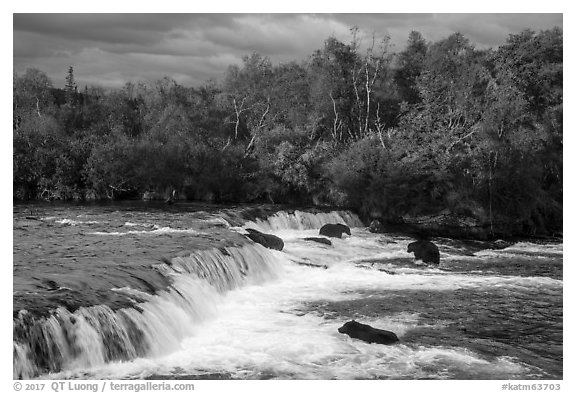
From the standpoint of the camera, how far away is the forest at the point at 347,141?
34375 millimetres

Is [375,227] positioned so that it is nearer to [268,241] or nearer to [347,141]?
[268,241]

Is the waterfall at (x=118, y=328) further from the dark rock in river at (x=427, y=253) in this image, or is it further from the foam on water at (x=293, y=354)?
the dark rock in river at (x=427, y=253)

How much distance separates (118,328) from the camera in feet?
40.5

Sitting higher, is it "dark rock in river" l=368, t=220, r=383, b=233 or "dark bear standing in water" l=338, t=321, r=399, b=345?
"dark rock in river" l=368, t=220, r=383, b=233

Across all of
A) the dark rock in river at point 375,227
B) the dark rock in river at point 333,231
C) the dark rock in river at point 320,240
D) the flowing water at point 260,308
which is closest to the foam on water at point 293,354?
the flowing water at point 260,308

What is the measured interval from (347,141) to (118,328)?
35.4 metres

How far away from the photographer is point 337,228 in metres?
27.8

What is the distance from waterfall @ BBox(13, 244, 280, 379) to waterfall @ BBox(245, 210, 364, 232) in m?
12.0

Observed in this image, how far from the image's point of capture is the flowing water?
11664mm

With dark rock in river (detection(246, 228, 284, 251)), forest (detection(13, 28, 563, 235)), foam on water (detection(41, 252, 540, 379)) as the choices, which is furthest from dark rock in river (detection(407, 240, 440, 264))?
forest (detection(13, 28, 563, 235))

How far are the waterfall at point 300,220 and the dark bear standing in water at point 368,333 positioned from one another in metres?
14.9

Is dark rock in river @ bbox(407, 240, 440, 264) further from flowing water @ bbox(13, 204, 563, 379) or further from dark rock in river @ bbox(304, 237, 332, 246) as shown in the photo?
dark rock in river @ bbox(304, 237, 332, 246)
